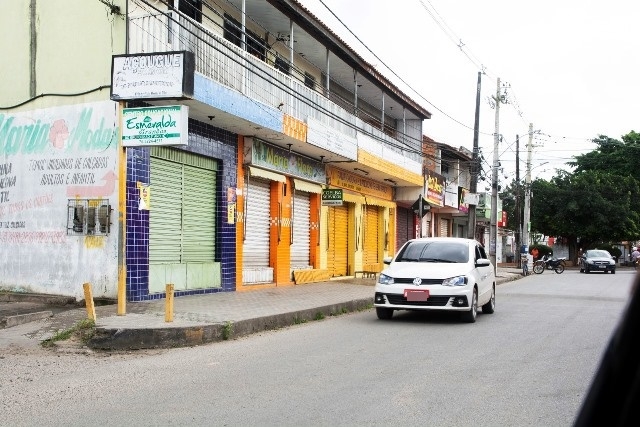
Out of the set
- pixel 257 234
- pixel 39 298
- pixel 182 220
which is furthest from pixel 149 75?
pixel 257 234

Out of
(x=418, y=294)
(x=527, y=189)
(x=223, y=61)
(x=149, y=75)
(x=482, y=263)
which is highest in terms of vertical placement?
(x=223, y=61)

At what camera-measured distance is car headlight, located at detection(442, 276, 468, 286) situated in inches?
462

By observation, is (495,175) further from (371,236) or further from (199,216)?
(199,216)

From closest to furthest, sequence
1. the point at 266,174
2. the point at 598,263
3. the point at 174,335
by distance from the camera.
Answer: the point at 174,335
the point at 266,174
the point at 598,263

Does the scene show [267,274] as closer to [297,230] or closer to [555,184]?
[297,230]

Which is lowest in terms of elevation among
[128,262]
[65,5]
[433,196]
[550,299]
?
[550,299]

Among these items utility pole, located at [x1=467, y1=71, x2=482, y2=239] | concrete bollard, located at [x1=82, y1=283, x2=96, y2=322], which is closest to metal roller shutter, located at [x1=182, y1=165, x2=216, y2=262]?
concrete bollard, located at [x1=82, y1=283, x2=96, y2=322]

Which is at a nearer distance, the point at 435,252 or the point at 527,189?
the point at 435,252

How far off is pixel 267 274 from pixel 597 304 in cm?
868

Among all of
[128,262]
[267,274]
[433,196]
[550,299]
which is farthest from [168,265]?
[433,196]

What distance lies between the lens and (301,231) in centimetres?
2097

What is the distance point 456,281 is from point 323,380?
18.2ft

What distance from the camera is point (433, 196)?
1251 inches

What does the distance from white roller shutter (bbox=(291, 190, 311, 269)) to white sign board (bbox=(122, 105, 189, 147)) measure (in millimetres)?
10133
